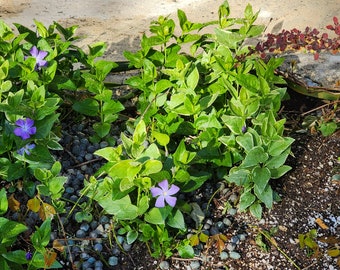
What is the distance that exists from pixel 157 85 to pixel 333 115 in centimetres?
73

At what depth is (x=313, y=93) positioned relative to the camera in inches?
106

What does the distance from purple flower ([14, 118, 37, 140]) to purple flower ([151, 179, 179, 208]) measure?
0.46 m

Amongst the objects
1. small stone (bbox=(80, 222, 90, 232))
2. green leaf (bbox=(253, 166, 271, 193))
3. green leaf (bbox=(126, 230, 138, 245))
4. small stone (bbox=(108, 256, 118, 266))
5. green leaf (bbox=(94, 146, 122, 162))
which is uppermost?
green leaf (bbox=(94, 146, 122, 162))

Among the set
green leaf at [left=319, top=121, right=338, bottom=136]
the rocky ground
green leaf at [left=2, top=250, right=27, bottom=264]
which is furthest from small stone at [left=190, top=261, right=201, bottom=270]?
green leaf at [left=319, top=121, right=338, bottom=136]

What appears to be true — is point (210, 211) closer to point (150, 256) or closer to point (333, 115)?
point (150, 256)

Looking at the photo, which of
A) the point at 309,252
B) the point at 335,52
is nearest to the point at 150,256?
the point at 309,252

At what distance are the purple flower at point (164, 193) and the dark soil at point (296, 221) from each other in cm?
24

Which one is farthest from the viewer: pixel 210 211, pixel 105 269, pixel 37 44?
pixel 37 44

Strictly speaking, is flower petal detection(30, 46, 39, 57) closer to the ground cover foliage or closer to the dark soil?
the ground cover foliage

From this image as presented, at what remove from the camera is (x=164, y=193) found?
207 cm

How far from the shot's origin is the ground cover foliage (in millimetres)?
2094

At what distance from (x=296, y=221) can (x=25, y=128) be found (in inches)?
38.7

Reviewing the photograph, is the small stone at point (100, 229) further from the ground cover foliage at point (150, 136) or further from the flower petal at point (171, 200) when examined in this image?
A: the flower petal at point (171, 200)

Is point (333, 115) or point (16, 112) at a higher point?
point (16, 112)
